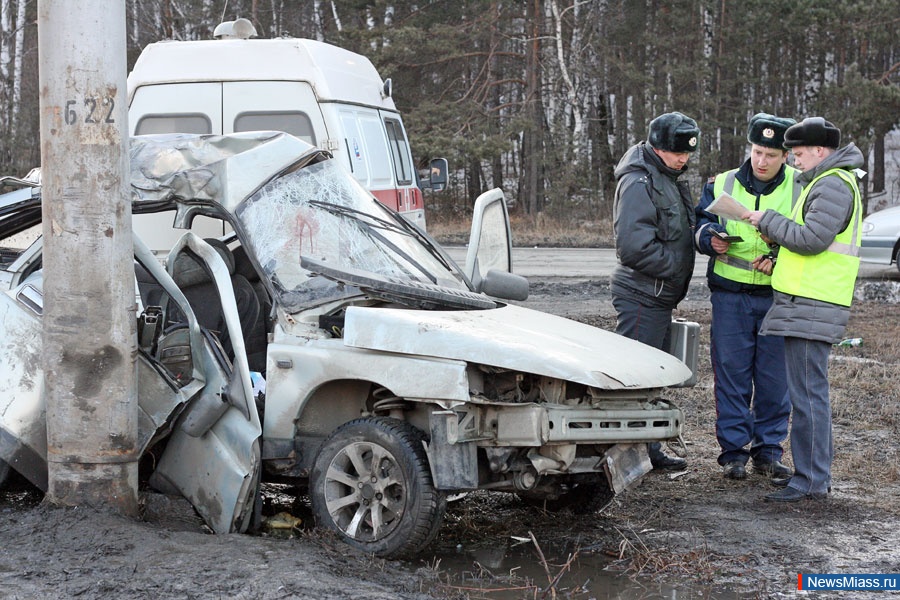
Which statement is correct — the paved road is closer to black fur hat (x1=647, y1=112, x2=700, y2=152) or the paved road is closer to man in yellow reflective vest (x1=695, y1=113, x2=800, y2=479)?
man in yellow reflective vest (x1=695, y1=113, x2=800, y2=479)

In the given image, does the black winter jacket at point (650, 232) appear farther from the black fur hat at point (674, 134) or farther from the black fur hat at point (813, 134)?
the black fur hat at point (813, 134)

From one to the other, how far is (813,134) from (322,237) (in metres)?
2.58

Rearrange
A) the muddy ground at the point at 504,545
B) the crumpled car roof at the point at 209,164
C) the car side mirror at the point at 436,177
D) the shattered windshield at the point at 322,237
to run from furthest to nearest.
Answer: the car side mirror at the point at 436,177 < the crumpled car roof at the point at 209,164 < the shattered windshield at the point at 322,237 < the muddy ground at the point at 504,545

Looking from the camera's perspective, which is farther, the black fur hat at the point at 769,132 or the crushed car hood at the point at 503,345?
the black fur hat at the point at 769,132

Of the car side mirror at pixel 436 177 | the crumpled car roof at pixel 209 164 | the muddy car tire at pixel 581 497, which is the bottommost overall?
the muddy car tire at pixel 581 497

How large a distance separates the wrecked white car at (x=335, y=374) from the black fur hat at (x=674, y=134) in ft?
4.70

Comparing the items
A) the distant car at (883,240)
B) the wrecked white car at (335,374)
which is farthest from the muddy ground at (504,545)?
the distant car at (883,240)

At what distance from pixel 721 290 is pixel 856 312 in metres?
7.20

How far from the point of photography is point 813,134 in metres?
5.79

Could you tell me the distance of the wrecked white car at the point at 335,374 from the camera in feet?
15.0

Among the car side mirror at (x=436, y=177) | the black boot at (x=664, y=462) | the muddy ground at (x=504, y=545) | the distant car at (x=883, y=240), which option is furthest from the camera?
the distant car at (x=883, y=240)

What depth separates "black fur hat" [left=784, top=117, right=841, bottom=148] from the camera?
5793mm

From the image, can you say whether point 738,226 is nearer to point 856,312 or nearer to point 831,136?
point 831,136

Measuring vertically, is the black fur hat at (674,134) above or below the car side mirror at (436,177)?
above
